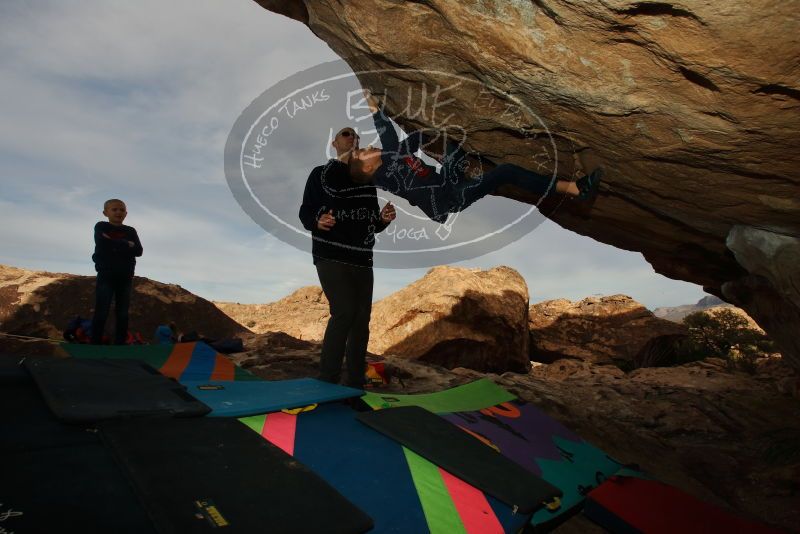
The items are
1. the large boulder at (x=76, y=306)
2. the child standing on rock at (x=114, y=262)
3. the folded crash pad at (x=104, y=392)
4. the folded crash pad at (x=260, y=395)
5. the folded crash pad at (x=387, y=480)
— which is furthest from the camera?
the large boulder at (x=76, y=306)

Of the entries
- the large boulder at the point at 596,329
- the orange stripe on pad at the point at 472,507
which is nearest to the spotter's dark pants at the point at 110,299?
the orange stripe on pad at the point at 472,507

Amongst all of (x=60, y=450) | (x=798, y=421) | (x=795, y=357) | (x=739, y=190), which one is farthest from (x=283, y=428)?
(x=798, y=421)

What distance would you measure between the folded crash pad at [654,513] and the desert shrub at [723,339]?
8295 millimetres

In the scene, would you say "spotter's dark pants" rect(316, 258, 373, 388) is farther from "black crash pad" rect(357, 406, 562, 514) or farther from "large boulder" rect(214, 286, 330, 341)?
"large boulder" rect(214, 286, 330, 341)

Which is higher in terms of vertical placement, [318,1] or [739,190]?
[318,1]

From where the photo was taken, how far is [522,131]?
12.7ft

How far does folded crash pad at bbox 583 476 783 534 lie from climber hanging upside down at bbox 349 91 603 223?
2301mm

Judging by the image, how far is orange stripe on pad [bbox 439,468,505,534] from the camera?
6.51 ft

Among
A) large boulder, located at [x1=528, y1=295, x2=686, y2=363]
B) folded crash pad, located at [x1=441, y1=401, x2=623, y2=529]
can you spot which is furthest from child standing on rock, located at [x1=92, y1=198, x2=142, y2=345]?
large boulder, located at [x1=528, y1=295, x2=686, y2=363]

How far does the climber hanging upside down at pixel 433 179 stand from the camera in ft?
12.2

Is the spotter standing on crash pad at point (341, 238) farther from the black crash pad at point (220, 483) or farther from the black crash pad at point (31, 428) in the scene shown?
the black crash pad at point (31, 428)

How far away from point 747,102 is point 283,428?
10.4ft

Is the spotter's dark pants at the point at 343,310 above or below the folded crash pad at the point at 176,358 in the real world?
above

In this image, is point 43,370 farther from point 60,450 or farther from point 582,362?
point 582,362
